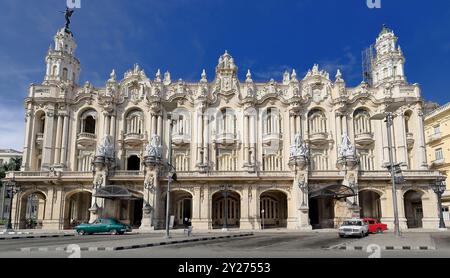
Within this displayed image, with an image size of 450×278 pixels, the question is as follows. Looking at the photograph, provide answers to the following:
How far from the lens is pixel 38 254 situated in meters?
15.2

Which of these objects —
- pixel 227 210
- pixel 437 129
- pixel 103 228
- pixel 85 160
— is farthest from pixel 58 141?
pixel 437 129

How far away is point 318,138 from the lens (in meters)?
45.5

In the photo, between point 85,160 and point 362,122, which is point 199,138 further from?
point 362,122

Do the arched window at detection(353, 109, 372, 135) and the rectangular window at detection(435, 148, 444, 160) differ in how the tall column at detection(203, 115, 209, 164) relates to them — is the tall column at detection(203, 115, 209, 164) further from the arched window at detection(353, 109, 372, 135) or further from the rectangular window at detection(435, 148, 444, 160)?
the rectangular window at detection(435, 148, 444, 160)

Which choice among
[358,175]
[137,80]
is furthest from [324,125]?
[137,80]

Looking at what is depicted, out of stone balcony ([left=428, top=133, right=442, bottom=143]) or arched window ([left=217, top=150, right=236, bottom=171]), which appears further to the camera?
stone balcony ([left=428, top=133, right=442, bottom=143])

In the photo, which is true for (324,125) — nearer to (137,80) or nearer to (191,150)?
(191,150)

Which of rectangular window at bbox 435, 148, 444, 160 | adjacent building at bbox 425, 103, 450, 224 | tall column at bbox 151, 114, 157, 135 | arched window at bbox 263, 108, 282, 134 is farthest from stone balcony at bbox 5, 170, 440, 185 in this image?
rectangular window at bbox 435, 148, 444, 160

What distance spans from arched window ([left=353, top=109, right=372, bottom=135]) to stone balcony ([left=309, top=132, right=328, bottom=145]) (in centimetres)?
416

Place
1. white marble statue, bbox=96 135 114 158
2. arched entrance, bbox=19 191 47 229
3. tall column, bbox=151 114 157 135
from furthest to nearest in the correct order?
tall column, bbox=151 114 157 135 < arched entrance, bbox=19 191 47 229 < white marble statue, bbox=96 135 114 158

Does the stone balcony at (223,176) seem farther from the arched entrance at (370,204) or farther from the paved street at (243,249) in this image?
the paved street at (243,249)

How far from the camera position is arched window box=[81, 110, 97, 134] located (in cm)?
4716

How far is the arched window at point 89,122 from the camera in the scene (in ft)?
155
